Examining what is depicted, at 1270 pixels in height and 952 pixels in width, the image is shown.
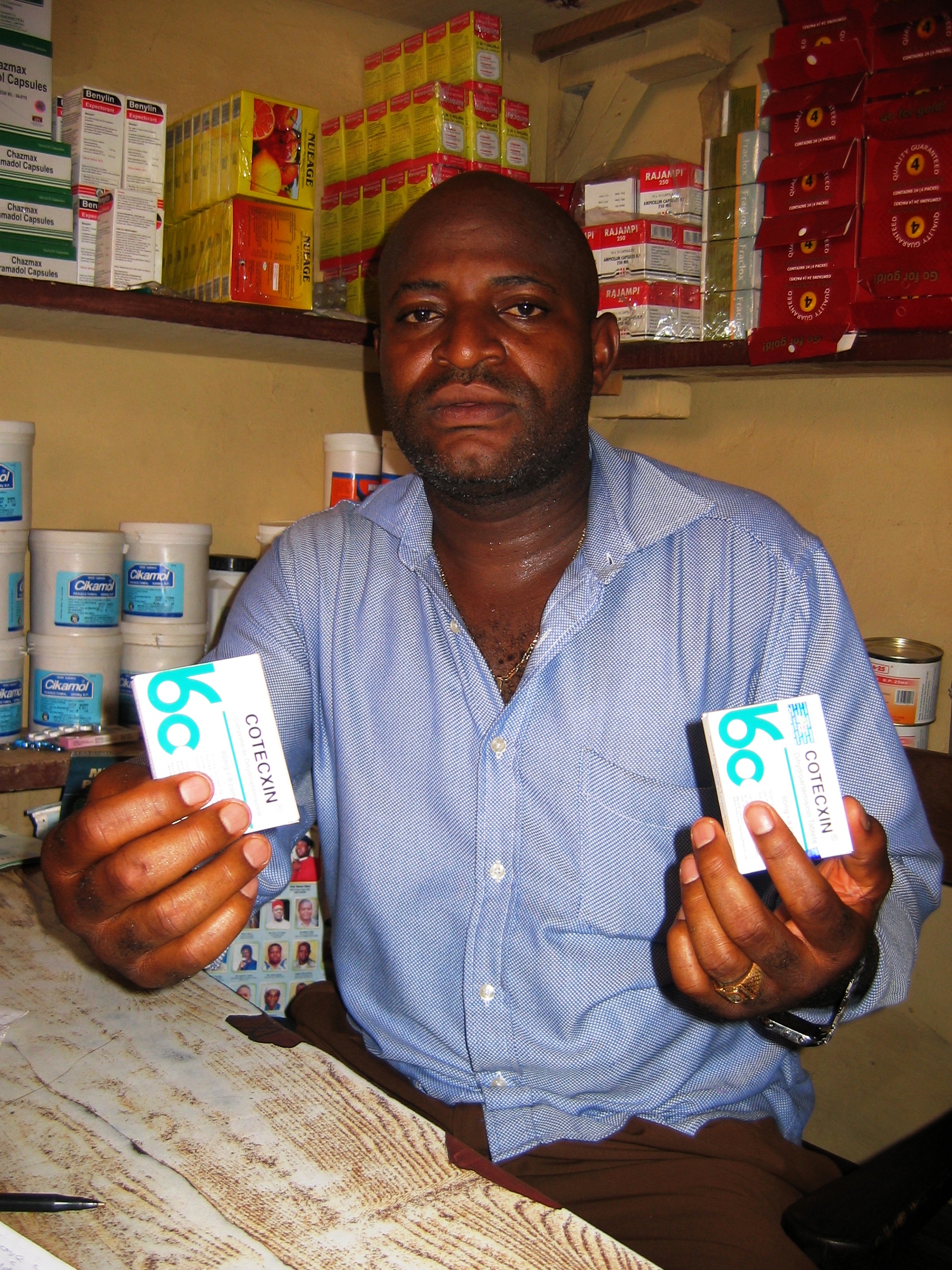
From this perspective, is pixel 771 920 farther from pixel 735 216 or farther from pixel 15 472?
pixel 735 216

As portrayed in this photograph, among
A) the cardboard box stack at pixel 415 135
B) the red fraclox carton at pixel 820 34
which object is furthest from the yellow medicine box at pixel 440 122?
the red fraclox carton at pixel 820 34

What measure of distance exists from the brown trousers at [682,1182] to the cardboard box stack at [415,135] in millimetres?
1520

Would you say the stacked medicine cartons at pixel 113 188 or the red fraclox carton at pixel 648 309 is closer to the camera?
the stacked medicine cartons at pixel 113 188

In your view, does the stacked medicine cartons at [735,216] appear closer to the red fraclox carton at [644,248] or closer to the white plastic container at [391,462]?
the red fraclox carton at [644,248]

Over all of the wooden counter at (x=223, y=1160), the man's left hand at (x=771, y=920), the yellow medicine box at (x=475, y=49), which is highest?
the yellow medicine box at (x=475, y=49)

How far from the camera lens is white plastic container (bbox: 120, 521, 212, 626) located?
1.79 metres

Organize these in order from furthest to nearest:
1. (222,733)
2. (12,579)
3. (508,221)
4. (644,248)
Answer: (644,248) < (12,579) < (508,221) < (222,733)

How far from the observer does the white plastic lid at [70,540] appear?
1.70 meters

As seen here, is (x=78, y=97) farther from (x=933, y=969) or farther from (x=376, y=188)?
(x=933, y=969)

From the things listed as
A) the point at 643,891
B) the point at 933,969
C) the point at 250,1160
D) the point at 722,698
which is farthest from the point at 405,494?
the point at 933,969

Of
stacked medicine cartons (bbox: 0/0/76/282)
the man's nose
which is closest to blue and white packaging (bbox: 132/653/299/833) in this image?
the man's nose

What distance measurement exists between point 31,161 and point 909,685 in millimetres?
1630

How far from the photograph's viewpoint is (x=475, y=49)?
1.92 metres

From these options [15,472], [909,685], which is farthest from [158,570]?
[909,685]
